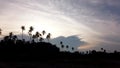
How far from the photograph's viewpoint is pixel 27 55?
4072 inches

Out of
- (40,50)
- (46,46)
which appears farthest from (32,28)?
(40,50)

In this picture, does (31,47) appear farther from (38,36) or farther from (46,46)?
(38,36)

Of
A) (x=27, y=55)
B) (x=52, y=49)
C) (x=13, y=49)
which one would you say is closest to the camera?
(x=27, y=55)

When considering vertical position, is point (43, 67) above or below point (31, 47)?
below

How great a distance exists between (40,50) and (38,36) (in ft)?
99.7

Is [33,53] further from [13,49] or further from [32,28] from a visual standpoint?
[32,28]

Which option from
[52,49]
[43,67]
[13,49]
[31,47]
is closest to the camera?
[43,67]

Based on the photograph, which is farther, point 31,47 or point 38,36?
point 38,36

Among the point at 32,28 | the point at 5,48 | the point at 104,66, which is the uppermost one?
the point at 32,28

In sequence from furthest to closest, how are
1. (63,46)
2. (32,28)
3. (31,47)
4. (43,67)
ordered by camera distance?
(63,46) < (32,28) < (31,47) < (43,67)

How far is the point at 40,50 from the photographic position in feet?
384

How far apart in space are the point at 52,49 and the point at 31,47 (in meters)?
12.5

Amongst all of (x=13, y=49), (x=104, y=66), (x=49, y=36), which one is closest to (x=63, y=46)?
(x=49, y=36)

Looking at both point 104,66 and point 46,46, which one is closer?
point 104,66
